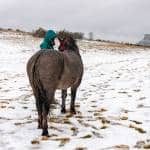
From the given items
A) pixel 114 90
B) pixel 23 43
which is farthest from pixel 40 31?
pixel 114 90

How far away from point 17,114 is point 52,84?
2.28 meters

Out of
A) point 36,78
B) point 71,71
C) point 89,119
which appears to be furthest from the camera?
point 89,119

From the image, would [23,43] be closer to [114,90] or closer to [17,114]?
[114,90]

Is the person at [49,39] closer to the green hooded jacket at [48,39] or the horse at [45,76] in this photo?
the green hooded jacket at [48,39]

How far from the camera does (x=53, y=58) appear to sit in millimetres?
8367

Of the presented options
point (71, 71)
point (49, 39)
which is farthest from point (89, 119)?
point (49, 39)

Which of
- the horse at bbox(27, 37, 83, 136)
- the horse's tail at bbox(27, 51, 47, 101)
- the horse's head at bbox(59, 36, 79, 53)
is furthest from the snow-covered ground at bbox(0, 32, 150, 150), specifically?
the horse's head at bbox(59, 36, 79, 53)

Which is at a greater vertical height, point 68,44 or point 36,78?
point 68,44

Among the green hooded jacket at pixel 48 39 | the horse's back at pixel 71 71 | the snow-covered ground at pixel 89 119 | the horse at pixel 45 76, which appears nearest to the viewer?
the snow-covered ground at pixel 89 119

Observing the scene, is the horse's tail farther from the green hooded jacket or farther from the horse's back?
the green hooded jacket

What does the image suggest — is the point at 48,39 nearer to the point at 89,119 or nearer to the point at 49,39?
the point at 49,39

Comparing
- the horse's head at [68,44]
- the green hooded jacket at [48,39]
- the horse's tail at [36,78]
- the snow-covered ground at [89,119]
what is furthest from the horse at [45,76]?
the horse's head at [68,44]

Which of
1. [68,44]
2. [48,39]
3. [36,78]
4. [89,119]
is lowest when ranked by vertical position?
[89,119]

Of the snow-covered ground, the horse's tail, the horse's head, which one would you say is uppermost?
the horse's head
